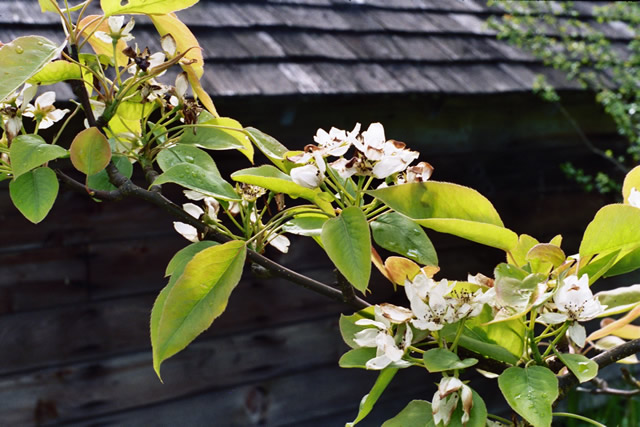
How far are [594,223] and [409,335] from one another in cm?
16

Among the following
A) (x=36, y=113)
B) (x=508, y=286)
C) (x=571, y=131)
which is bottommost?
→ (x=571, y=131)

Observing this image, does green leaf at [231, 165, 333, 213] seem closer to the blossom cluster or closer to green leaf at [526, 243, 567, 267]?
the blossom cluster

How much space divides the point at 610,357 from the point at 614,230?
0.11 meters

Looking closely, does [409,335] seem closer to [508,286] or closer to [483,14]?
[508,286]

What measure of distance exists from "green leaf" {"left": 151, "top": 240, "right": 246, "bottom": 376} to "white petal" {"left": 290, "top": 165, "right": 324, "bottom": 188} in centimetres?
6

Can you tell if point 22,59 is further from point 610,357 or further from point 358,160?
point 610,357

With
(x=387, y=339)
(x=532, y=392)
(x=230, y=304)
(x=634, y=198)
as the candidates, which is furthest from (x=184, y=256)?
(x=230, y=304)

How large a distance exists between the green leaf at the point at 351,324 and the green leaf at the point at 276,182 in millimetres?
96

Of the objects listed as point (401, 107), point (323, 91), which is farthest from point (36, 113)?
point (401, 107)

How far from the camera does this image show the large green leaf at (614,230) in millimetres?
480

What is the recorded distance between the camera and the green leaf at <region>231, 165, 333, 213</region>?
0.47 metres

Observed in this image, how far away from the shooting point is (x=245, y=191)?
0.59m

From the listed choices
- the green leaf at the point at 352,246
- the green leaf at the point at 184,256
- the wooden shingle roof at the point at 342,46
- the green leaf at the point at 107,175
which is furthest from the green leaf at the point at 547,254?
the wooden shingle roof at the point at 342,46

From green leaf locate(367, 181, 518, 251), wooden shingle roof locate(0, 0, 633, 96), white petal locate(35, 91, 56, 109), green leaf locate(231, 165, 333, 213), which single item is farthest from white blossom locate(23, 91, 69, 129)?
wooden shingle roof locate(0, 0, 633, 96)
